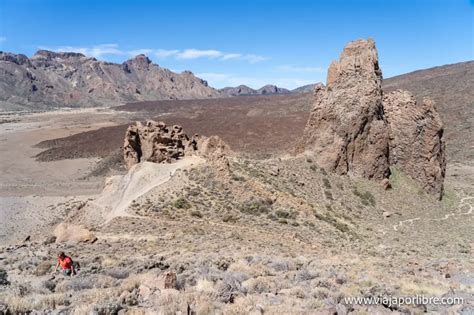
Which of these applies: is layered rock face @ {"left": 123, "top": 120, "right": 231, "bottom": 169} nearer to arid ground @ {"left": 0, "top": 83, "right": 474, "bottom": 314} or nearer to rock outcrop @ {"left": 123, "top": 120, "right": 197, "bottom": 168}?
rock outcrop @ {"left": 123, "top": 120, "right": 197, "bottom": 168}

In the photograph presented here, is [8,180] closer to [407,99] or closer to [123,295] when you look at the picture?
[407,99]

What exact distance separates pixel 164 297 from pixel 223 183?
14.2 m

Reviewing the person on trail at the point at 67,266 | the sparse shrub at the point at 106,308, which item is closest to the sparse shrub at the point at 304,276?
the sparse shrub at the point at 106,308

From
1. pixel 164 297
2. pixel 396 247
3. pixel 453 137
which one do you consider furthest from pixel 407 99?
pixel 453 137

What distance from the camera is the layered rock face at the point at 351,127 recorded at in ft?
91.4

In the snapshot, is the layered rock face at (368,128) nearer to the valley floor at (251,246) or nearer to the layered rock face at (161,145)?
the valley floor at (251,246)

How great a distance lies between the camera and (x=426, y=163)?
1160 inches

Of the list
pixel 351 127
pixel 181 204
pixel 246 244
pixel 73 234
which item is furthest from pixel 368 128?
pixel 73 234

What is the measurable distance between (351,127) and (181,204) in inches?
506

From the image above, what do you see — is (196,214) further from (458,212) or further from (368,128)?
(458,212)

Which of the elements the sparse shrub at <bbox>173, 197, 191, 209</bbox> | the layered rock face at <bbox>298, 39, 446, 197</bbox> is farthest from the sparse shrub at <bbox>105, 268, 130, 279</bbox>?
the layered rock face at <bbox>298, 39, 446, 197</bbox>

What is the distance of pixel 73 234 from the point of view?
1775 centimetres

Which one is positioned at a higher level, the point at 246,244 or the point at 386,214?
the point at 246,244

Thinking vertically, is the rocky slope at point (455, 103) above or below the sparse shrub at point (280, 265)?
above
